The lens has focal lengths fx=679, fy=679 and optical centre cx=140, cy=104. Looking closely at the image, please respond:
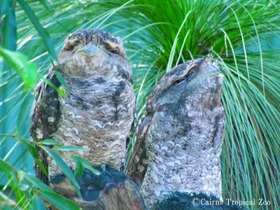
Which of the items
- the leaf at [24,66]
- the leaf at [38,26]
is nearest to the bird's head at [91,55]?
the leaf at [38,26]

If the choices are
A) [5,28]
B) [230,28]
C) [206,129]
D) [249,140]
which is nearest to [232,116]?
[249,140]

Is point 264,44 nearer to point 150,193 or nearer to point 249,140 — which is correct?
point 249,140

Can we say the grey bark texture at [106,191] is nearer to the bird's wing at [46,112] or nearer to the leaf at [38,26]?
the bird's wing at [46,112]

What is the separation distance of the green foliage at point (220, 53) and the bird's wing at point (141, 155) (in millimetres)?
560

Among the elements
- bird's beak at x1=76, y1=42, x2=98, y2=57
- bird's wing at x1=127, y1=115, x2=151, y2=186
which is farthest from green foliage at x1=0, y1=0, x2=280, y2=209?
bird's beak at x1=76, y1=42, x2=98, y2=57

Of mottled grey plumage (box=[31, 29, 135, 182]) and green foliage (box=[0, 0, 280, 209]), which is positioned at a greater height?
mottled grey plumage (box=[31, 29, 135, 182])

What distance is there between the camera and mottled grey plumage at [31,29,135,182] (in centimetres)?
175

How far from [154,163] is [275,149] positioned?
0.96 meters

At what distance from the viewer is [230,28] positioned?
9.24 ft

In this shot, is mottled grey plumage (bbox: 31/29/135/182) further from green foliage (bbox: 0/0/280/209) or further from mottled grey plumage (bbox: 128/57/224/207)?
green foliage (bbox: 0/0/280/209)

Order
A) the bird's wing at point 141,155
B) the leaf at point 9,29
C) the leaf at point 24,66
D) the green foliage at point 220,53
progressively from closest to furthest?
the leaf at point 24,66 → the leaf at point 9,29 → the bird's wing at point 141,155 → the green foliage at point 220,53

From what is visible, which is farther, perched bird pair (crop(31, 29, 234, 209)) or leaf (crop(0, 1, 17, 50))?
perched bird pair (crop(31, 29, 234, 209))

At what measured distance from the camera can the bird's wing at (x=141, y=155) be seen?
190cm

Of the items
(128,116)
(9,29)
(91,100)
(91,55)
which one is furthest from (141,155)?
(9,29)
